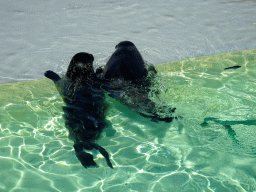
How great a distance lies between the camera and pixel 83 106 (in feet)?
14.3

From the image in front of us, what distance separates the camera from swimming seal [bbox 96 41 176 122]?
4555 millimetres

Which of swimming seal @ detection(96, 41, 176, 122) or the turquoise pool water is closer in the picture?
the turquoise pool water

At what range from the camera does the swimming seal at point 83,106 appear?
3.79 m

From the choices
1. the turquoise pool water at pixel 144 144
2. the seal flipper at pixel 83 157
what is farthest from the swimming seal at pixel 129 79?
the seal flipper at pixel 83 157

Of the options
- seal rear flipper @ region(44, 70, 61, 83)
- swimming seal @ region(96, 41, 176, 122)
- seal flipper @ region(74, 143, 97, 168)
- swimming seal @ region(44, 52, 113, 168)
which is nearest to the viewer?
seal flipper @ region(74, 143, 97, 168)

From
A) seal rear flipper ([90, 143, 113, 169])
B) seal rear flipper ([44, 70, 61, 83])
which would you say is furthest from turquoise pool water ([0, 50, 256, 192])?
seal rear flipper ([44, 70, 61, 83])

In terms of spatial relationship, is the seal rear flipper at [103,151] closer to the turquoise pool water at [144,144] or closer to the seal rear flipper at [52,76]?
the turquoise pool water at [144,144]

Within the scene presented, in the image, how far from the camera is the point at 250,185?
3346mm

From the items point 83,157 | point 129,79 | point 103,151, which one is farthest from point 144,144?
point 129,79

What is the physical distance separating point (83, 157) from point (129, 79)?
1.73 metres

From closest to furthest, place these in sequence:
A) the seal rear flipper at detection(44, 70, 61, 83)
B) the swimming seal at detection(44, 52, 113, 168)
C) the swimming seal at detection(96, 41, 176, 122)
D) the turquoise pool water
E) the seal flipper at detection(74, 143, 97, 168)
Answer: the turquoise pool water
the seal flipper at detection(74, 143, 97, 168)
the swimming seal at detection(44, 52, 113, 168)
the swimming seal at detection(96, 41, 176, 122)
the seal rear flipper at detection(44, 70, 61, 83)

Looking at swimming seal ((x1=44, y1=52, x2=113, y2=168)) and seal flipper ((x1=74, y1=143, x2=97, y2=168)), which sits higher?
swimming seal ((x1=44, y1=52, x2=113, y2=168))

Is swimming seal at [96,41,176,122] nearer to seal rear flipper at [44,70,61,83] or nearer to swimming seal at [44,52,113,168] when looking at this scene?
swimming seal at [44,52,113,168]

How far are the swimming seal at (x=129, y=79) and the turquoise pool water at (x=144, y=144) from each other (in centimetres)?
15
